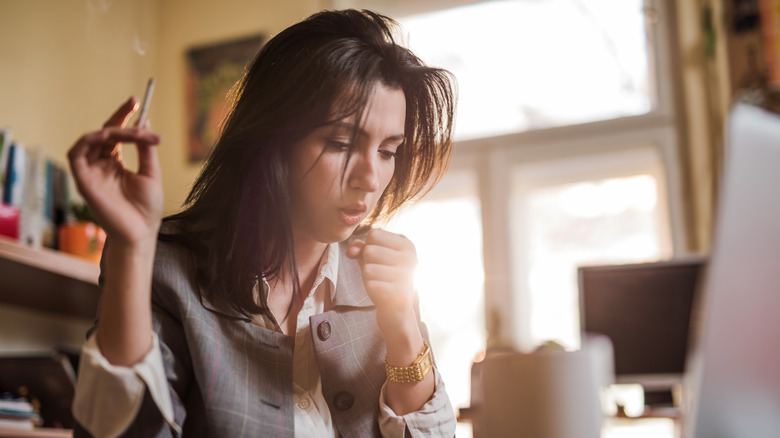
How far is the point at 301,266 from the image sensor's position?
2.27ft

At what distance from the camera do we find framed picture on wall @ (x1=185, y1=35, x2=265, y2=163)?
1.95 metres

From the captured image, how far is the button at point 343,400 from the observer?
640mm

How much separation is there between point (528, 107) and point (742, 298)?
1877 mm

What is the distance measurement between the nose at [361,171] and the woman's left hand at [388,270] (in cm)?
4

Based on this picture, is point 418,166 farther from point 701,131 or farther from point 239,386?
point 701,131

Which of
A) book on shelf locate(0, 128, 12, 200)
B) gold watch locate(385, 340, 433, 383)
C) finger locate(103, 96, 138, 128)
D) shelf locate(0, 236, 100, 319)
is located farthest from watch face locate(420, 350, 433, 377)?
book on shelf locate(0, 128, 12, 200)

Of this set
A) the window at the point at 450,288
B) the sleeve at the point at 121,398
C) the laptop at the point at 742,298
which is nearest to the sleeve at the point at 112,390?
the sleeve at the point at 121,398

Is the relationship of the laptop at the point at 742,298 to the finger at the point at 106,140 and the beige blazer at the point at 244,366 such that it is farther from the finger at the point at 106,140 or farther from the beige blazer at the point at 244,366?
the finger at the point at 106,140

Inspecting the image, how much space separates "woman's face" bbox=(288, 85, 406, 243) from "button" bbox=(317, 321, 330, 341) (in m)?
0.08

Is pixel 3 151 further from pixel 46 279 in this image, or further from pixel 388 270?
pixel 388 270

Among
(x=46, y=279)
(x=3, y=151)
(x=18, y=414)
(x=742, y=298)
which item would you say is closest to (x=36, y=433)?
(x=18, y=414)

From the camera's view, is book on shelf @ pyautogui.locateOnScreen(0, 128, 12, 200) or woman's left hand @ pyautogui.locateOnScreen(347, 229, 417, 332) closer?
woman's left hand @ pyautogui.locateOnScreen(347, 229, 417, 332)

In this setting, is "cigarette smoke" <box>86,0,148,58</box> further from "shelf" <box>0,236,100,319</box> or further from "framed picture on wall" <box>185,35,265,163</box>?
"shelf" <box>0,236,100,319</box>

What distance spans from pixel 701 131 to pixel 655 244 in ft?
1.25
